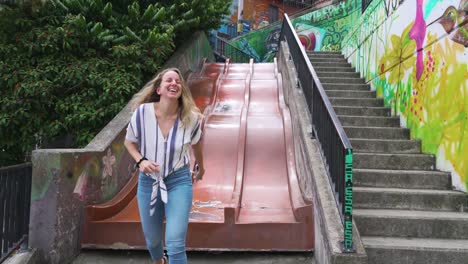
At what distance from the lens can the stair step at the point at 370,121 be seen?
612 cm

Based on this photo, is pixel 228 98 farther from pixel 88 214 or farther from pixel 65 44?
pixel 88 214

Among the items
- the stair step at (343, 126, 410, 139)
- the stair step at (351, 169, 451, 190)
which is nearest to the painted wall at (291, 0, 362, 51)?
the stair step at (343, 126, 410, 139)

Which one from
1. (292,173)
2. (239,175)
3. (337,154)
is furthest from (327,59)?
(337,154)

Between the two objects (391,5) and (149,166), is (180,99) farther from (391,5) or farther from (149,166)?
(391,5)

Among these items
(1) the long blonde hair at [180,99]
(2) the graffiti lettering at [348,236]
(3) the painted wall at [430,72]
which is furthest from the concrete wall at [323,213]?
(3) the painted wall at [430,72]

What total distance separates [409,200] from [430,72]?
191cm

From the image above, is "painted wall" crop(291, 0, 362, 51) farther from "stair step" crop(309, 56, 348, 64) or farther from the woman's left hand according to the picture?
the woman's left hand

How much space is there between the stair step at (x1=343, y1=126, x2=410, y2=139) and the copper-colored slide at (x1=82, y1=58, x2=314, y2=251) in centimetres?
99

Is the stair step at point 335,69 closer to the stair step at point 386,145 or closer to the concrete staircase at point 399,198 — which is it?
the concrete staircase at point 399,198

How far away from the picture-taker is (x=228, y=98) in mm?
8914

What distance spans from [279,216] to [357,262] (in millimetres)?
1580

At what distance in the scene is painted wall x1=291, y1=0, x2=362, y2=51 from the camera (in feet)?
63.2

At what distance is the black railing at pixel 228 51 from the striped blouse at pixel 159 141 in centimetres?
1568

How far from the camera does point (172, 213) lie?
101 inches
